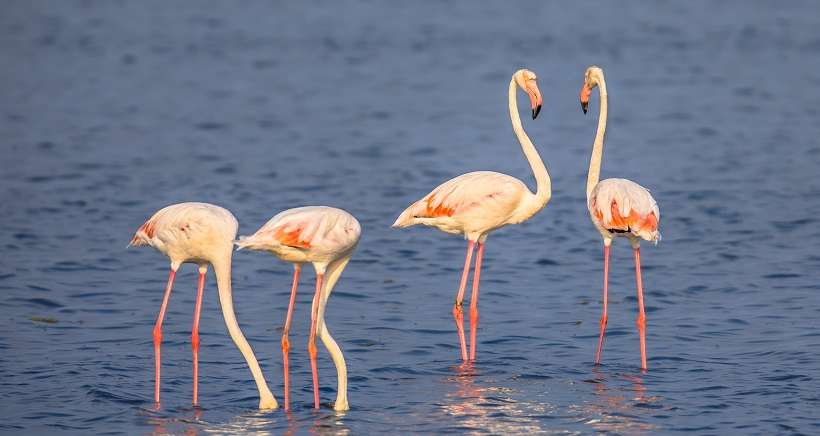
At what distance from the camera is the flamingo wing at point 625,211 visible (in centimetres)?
763

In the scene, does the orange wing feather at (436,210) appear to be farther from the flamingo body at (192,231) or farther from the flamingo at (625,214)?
the flamingo body at (192,231)

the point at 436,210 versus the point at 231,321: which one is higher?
the point at 436,210

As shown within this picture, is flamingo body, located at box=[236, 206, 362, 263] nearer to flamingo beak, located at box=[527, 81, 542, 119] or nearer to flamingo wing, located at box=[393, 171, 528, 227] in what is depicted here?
flamingo wing, located at box=[393, 171, 528, 227]

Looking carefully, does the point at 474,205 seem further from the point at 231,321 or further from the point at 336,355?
the point at 231,321

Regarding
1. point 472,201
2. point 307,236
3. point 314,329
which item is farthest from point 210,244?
point 472,201

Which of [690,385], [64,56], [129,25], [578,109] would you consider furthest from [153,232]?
[129,25]

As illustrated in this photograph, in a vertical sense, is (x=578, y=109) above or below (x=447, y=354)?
above

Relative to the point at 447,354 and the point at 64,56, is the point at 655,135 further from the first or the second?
the point at 64,56

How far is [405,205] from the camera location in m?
12.8

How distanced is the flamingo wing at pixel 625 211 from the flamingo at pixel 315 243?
5.48 ft

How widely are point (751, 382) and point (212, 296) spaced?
4.10 meters

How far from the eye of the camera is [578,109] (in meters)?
18.8

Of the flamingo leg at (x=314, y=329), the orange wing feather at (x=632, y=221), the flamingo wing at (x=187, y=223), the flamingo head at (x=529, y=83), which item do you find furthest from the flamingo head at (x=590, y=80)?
the flamingo wing at (x=187, y=223)

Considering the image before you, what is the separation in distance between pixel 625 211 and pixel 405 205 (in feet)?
17.4
